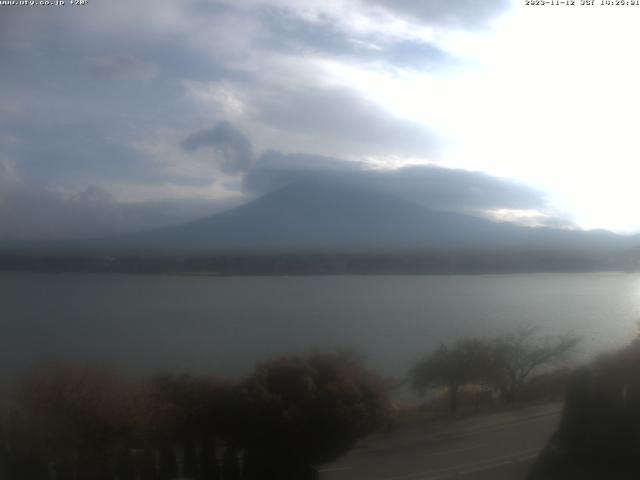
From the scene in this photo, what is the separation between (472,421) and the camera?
10.3 feet

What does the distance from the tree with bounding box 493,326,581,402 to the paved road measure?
204mm

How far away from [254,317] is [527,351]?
132 centimetres

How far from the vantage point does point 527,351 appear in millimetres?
3133

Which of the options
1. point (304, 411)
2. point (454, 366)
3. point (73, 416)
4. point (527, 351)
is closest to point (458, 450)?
point (454, 366)

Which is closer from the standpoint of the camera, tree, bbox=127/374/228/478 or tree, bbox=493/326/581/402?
tree, bbox=127/374/228/478

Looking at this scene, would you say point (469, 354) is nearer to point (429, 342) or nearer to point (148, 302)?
point (429, 342)

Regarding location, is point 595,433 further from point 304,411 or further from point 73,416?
point 73,416

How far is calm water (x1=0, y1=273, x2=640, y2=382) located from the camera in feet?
9.36

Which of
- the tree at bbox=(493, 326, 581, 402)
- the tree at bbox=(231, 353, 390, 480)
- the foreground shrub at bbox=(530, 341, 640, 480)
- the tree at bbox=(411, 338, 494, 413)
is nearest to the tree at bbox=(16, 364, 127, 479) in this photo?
the tree at bbox=(231, 353, 390, 480)

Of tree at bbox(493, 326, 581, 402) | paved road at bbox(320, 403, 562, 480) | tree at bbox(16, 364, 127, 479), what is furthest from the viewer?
tree at bbox(493, 326, 581, 402)

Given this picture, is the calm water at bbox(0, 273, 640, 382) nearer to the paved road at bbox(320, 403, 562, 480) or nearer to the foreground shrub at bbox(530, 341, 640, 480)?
the foreground shrub at bbox(530, 341, 640, 480)

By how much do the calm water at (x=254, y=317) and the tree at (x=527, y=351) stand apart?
2.0 inches

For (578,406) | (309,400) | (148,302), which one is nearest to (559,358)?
(578,406)

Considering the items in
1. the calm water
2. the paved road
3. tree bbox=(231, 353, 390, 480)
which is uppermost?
the calm water
